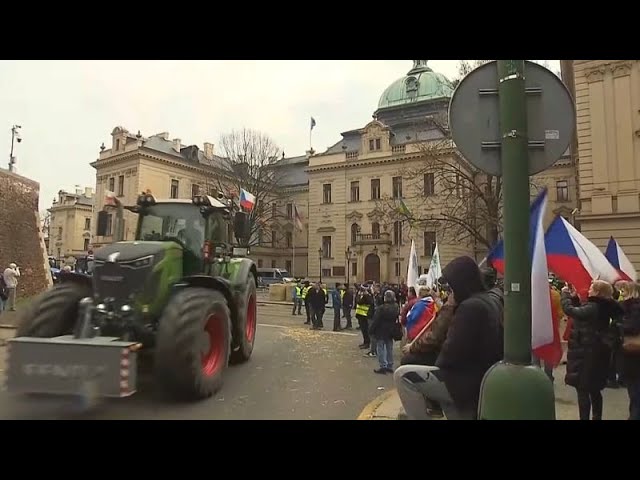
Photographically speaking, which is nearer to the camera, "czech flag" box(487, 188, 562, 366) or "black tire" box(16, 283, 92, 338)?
"czech flag" box(487, 188, 562, 366)

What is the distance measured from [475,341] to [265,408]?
13.0 ft

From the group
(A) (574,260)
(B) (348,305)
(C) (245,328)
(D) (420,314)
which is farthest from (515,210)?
(B) (348,305)

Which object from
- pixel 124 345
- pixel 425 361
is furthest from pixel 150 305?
pixel 425 361

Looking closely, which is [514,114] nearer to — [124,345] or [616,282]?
[124,345]

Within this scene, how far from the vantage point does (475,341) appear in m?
3.89

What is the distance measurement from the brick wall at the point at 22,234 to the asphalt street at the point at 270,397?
1127cm

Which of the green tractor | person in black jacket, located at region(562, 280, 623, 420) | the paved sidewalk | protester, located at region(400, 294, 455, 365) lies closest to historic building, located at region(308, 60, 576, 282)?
the paved sidewalk

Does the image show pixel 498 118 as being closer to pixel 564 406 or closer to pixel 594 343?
pixel 594 343

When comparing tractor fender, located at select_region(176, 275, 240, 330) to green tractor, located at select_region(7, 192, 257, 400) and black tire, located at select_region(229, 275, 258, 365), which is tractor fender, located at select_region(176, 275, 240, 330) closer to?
green tractor, located at select_region(7, 192, 257, 400)

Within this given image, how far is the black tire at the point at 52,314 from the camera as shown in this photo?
6961 mm

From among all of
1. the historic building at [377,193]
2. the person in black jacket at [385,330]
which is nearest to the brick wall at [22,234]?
the person in black jacket at [385,330]

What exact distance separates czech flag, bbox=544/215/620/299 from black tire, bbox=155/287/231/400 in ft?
16.6

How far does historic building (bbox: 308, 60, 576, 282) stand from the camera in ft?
174

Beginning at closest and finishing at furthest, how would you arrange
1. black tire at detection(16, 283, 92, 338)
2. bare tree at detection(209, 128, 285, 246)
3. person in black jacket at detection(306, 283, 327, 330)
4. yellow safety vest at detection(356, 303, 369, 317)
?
black tire at detection(16, 283, 92, 338)
yellow safety vest at detection(356, 303, 369, 317)
person in black jacket at detection(306, 283, 327, 330)
bare tree at detection(209, 128, 285, 246)
